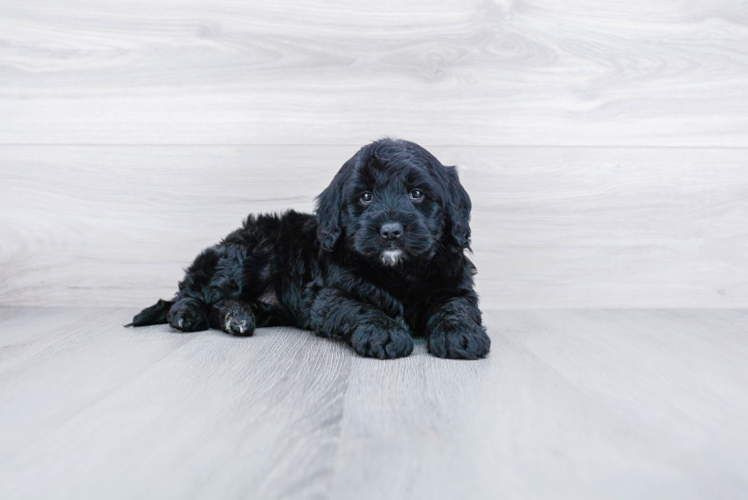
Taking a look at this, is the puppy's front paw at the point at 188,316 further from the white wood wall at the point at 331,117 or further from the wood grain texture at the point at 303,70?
the wood grain texture at the point at 303,70

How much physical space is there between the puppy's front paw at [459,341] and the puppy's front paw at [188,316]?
91 cm

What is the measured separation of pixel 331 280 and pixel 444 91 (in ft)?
4.00

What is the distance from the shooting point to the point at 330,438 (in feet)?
3.20

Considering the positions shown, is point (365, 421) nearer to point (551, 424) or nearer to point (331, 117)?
point (551, 424)

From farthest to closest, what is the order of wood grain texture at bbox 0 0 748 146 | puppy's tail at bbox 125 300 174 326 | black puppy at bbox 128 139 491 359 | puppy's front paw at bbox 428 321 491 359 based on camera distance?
wood grain texture at bbox 0 0 748 146
puppy's tail at bbox 125 300 174 326
black puppy at bbox 128 139 491 359
puppy's front paw at bbox 428 321 491 359

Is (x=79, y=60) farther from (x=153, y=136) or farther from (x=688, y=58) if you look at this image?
(x=688, y=58)

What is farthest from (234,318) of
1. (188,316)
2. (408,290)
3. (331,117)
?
(331,117)

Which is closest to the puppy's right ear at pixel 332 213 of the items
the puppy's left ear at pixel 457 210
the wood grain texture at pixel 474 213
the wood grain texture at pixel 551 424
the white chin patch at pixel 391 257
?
the white chin patch at pixel 391 257

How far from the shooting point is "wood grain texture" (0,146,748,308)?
2621 millimetres

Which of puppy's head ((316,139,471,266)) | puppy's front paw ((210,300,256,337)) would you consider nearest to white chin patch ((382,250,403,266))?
puppy's head ((316,139,471,266))

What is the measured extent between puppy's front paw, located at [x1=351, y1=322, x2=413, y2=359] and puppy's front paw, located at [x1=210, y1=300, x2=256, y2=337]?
484 mm

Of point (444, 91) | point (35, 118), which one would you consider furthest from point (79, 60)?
point (444, 91)

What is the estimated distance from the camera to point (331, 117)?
2.61 m

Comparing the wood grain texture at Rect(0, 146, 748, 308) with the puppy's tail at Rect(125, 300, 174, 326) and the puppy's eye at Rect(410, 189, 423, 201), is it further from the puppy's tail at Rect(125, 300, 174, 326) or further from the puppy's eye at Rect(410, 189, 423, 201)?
the puppy's eye at Rect(410, 189, 423, 201)
